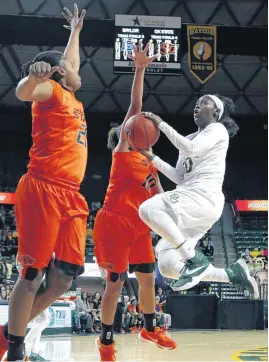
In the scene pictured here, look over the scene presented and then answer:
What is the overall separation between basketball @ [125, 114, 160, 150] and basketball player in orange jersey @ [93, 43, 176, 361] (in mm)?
326

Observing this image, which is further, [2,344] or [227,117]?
[227,117]

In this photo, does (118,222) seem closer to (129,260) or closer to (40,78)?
(129,260)

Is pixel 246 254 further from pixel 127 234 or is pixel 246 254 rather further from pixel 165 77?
pixel 127 234

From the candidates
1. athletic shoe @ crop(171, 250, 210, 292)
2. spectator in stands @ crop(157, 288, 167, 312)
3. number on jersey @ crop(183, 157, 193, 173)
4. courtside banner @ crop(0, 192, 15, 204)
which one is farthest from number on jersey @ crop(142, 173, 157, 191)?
courtside banner @ crop(0, 192, 15, 204)

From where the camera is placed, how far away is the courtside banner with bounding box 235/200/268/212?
24.0 m

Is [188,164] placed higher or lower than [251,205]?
lower

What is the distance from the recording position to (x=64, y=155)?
14.2ft

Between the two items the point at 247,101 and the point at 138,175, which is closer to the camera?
the point at 138,175

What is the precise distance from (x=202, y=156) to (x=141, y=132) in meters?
0.51

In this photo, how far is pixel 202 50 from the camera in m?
15.4

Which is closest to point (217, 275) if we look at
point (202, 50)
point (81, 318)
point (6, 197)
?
point (81, 318)

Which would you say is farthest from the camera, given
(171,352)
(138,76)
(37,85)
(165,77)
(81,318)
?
(165,77)

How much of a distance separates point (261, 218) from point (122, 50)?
1281cm

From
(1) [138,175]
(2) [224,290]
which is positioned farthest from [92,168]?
(1) [138,175]
